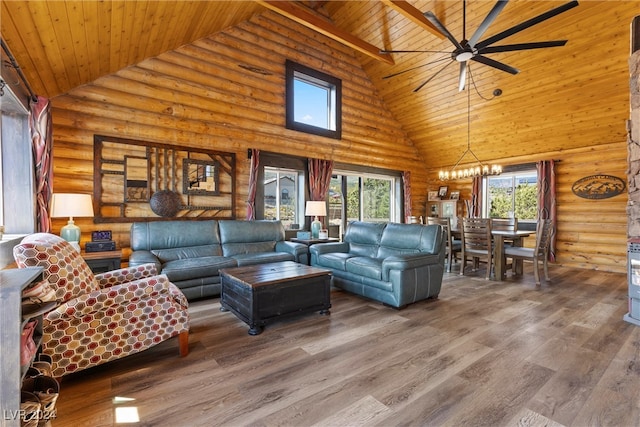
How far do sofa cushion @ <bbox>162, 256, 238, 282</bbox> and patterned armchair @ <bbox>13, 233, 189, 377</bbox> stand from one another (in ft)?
4.12

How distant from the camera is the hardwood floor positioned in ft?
5.34

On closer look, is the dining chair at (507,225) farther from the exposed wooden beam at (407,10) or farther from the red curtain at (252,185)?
the red curtain at (252,185)

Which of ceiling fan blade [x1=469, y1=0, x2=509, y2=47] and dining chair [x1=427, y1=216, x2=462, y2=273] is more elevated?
ceiling fan blade [x1=469, y1=0, x2=509, y2=47]

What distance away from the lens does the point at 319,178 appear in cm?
614

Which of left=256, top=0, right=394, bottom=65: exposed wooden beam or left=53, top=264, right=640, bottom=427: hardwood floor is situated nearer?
left=53, top=264, right=640, bottom=427: hardwood floor

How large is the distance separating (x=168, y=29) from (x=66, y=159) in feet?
7.11

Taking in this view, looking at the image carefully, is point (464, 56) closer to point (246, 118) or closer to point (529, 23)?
point (529, 23)

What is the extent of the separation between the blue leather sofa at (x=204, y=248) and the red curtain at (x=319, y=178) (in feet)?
4.29

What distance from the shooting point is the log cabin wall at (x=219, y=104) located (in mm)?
3939

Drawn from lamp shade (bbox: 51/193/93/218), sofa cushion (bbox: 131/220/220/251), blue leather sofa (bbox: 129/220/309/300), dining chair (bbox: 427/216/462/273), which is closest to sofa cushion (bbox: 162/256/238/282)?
blue leather sofa (bbox: 129/220/309/300)

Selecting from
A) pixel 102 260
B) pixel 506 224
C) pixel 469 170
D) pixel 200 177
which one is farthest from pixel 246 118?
pixel 506 224

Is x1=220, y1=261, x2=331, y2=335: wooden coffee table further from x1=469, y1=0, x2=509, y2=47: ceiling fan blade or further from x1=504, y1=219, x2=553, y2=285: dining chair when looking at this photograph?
x1=504, y1=219, x2=553, y2=285: dining chair

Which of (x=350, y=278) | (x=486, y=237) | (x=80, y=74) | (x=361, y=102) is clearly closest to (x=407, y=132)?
(x=361, y=102)

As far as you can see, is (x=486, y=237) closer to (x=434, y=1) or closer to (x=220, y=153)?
(x=434, y=1)
